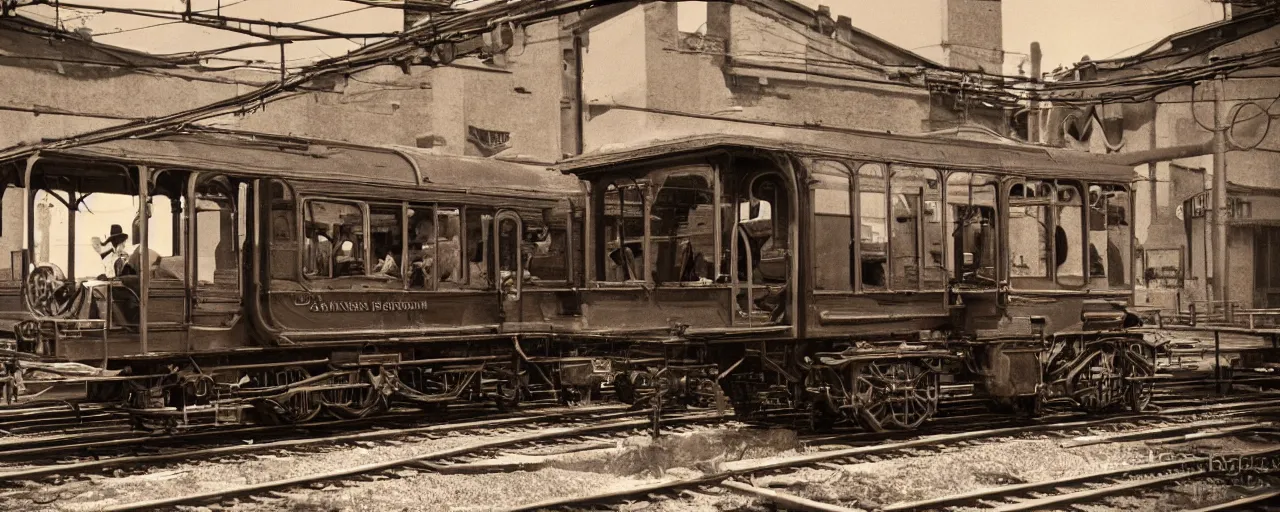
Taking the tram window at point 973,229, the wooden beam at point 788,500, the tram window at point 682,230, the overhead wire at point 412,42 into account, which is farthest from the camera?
the tram window at point 973,229

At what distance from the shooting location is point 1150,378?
→ 13.3 metres

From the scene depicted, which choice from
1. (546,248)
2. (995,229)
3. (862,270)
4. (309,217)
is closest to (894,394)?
(862,270)

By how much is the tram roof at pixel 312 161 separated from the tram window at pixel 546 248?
15.9 inches

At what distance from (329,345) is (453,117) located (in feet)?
53.4

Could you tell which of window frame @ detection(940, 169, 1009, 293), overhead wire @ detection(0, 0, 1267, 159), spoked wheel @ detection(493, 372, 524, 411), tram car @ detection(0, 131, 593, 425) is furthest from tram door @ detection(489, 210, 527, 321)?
window frame @ detection(940, 169, 1009, 293)

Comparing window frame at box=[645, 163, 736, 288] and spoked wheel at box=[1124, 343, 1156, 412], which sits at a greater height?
window frame at box=[645, 163, 736, 288]

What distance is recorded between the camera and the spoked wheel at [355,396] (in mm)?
12742

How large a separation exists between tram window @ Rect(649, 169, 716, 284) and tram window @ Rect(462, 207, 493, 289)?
2.79 m

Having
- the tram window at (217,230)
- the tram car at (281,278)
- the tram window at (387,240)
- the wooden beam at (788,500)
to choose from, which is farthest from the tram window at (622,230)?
the wooden beam at (788,500)

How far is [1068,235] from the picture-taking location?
12.8 metres

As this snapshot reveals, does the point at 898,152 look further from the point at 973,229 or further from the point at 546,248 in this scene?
the point at 546,248

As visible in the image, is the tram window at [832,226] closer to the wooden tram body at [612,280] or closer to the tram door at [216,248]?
the wooden tram body at [612,280]

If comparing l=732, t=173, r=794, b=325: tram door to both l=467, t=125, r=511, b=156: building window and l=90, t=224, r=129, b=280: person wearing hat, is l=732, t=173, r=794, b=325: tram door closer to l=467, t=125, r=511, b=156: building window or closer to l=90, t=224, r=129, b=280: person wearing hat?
l=90, t=224, r=129, b=280: person wearing hat

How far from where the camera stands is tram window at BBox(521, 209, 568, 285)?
14.4 m
